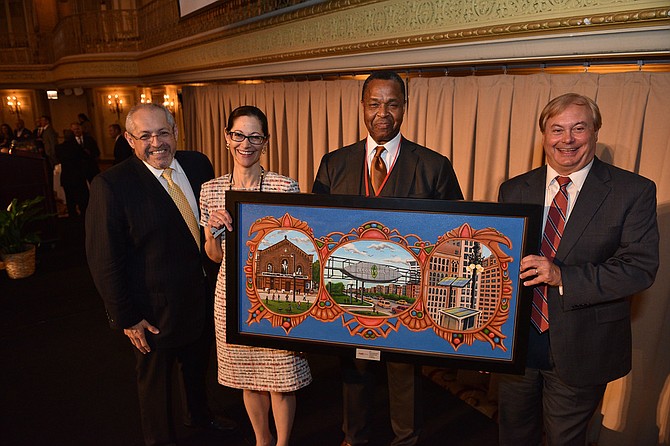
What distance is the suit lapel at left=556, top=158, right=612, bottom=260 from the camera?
1.60m

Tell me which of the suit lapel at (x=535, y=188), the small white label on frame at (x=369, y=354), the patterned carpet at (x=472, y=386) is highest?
the suit lapel at (x=535, y=188)

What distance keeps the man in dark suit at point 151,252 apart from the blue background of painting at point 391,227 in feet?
1.51

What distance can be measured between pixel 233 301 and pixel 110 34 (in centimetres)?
1024

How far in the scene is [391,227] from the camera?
5.19 ft

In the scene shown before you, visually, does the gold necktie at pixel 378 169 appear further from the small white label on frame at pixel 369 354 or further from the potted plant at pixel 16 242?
the potted plant at pixel 16 242

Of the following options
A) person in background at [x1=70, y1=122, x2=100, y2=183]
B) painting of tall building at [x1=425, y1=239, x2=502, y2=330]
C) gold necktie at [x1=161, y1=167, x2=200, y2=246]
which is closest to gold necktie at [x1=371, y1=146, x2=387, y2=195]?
painting of tall building at [x1=425, y1=239, x2=502, y2=330]

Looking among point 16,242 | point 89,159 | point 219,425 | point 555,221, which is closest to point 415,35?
point 555,221

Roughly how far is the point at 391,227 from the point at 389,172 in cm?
50

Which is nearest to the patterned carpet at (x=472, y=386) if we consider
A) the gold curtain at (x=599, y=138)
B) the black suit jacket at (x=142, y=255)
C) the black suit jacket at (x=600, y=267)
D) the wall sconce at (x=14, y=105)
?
the gold curtain at (x=599, y=138)

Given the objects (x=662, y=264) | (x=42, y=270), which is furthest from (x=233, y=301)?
(x=42, y=270)

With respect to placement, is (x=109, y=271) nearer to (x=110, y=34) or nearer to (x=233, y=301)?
(x=233, y=301)

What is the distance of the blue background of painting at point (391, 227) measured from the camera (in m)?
1.51

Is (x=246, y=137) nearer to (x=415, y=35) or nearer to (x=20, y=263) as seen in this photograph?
(x=415, y=35)

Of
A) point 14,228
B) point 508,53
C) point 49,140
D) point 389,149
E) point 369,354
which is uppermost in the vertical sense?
point 508,53
